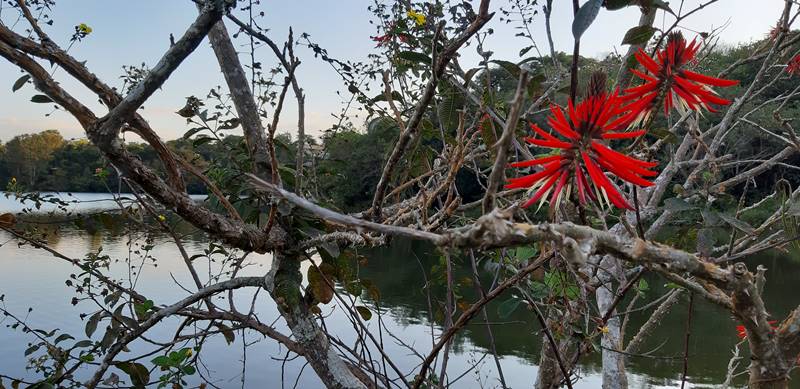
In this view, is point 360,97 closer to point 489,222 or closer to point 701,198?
point 701,198

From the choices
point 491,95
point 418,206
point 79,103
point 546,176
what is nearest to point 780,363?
point 546,176

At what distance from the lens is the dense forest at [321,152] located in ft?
4.17

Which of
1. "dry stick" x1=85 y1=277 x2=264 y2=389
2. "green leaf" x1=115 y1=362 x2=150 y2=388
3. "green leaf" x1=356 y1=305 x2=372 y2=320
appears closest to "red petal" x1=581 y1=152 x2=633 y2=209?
"dry stick" x1=85 y1=277 x2=264 y2=389

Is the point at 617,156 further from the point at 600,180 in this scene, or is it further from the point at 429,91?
the point at 429,91

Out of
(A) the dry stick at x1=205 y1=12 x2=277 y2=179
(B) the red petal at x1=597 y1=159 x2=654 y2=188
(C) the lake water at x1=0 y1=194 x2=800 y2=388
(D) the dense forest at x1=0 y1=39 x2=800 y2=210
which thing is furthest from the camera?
(C) the lake water at x1=0 y1=194 x2=800 y2=388

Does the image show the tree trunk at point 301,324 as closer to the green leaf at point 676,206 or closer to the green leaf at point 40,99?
the green leaf at point 40,99

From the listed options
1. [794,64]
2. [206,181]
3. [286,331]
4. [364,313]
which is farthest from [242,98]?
[286,331]

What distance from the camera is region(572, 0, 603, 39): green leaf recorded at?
521 millimetres

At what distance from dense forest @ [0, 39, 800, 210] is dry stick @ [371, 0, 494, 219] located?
0.54 ft

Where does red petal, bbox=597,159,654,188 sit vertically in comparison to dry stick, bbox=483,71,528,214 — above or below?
below

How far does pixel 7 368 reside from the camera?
399cm

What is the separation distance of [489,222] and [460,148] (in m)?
0.47

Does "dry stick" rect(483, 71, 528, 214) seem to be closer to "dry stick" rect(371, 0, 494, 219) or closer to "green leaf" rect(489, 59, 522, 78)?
"dry stick" rect(371, 0, 494, 219)

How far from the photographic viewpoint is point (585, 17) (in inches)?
20.8
